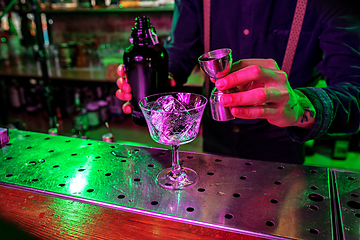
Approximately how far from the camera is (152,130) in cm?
68

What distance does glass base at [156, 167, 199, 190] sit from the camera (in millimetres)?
690

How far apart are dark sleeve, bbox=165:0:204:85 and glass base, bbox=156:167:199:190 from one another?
1.91 feet

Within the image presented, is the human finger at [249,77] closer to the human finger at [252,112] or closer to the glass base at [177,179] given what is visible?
the human finger at [252,112]

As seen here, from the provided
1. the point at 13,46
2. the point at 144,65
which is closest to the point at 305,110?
the point at 144,65

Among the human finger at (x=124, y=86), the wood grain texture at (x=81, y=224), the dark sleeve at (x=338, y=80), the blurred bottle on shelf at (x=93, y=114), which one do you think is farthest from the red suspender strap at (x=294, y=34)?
the blurred bottle on shelf at (x=93, y=114)

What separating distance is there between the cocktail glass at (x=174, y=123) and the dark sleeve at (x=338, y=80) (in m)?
0.34

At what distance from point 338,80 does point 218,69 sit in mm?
531

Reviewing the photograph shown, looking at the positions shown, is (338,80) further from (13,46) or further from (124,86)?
(13,46)

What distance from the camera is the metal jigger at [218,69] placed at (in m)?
0.62

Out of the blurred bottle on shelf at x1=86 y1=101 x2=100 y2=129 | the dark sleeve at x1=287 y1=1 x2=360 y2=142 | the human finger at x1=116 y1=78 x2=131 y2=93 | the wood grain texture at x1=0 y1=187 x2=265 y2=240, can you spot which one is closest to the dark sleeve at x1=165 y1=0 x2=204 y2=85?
the human finger at x1=116 y1=78 x2=131 y2=93

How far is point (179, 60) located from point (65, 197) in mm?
793

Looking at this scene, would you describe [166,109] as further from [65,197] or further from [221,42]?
[221,42]

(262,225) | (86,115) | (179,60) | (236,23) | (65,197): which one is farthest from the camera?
(86,115)

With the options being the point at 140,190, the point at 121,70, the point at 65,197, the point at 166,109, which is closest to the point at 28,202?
the point at 65,197
